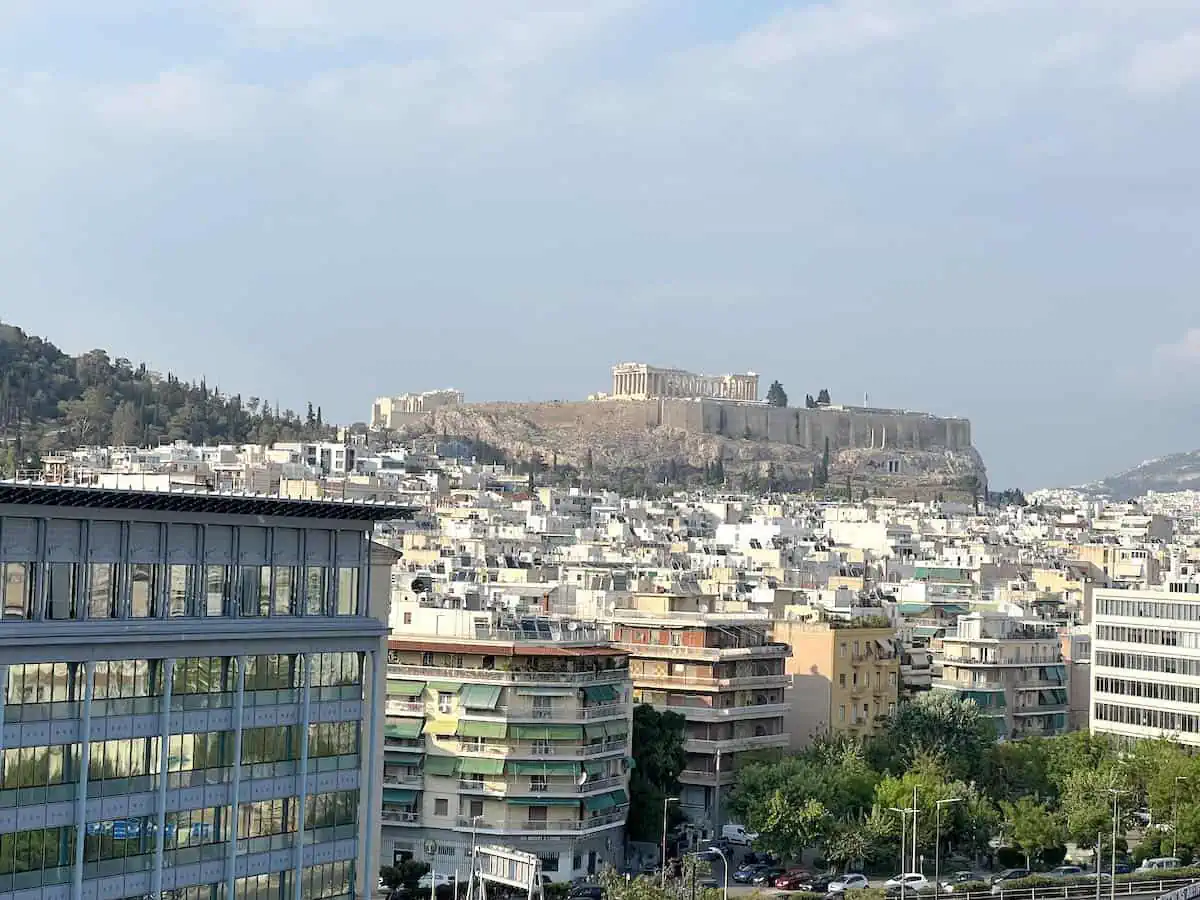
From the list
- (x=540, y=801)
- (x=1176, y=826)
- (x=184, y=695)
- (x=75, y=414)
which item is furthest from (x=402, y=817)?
(x=75, y=414)

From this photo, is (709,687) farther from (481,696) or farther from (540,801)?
(481,696)

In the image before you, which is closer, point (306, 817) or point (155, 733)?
point (155, 733)

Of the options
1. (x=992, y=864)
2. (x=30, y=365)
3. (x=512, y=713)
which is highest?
(x=30, y=365)

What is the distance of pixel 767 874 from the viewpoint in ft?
199

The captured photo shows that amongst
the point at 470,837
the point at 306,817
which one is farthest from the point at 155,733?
the point at 470,837

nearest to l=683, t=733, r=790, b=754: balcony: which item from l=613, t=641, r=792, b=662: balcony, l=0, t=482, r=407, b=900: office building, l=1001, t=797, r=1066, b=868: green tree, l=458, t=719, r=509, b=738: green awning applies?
l=613, t=641, r=792, b=662: balcony

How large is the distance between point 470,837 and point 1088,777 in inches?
776

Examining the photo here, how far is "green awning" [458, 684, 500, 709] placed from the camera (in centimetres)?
5947

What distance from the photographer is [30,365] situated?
198 metres

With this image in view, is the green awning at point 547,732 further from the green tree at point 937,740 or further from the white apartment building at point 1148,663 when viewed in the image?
the white apartment building at point 1148,663

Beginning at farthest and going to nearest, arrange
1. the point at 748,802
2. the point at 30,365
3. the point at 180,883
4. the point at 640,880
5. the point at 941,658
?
1. the point at 30,365
2. the point at 941,658
3. the point at 748,802
4. the point at 640,880
5. the point at 180,883

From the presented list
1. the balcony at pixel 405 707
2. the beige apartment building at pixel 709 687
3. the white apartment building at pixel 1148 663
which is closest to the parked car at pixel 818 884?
the beige apartment building at pixel 709 687

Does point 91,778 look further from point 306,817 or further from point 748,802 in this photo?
point 748,802

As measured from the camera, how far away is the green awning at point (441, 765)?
196 feet
